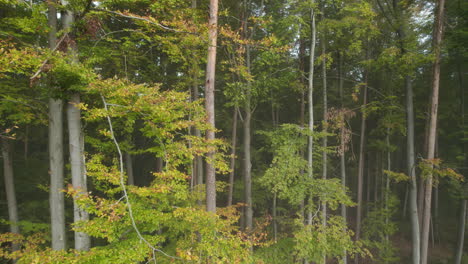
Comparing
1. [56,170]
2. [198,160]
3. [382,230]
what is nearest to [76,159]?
[56,170]

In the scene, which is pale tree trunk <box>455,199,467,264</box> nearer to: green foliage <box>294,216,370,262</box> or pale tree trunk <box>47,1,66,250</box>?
green foliage <box>294,216,370,262</box>

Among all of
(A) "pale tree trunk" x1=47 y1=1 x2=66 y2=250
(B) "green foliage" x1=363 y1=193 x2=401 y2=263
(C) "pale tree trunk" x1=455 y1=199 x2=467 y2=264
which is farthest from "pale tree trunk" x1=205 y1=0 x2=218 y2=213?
(C) "pale tree trunk" x1=455 y1=199 x2=467 y2=264

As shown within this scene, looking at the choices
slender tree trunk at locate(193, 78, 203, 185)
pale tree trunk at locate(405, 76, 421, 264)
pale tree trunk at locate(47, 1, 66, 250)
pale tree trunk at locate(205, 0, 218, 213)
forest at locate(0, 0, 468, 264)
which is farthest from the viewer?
slender tree trunk at locate(193, 78, 203, 185)

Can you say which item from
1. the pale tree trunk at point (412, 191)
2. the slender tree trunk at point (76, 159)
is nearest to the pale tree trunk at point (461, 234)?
the pale tree trunk at point (412, 191)

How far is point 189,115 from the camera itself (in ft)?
17.7

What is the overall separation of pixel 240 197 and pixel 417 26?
10.7 metres

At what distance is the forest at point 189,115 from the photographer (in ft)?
13.7

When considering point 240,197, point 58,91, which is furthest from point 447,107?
point 58,91

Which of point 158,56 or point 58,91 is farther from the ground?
point 158,56

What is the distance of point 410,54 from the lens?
6383 mm

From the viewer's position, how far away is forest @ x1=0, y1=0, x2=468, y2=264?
4.18 meters

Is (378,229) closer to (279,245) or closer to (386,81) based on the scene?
(279,245)

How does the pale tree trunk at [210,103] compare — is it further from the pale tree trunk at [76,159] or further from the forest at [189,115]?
the pale tree trunk at [76,159]

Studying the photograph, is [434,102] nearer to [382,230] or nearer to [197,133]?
[197,133]
